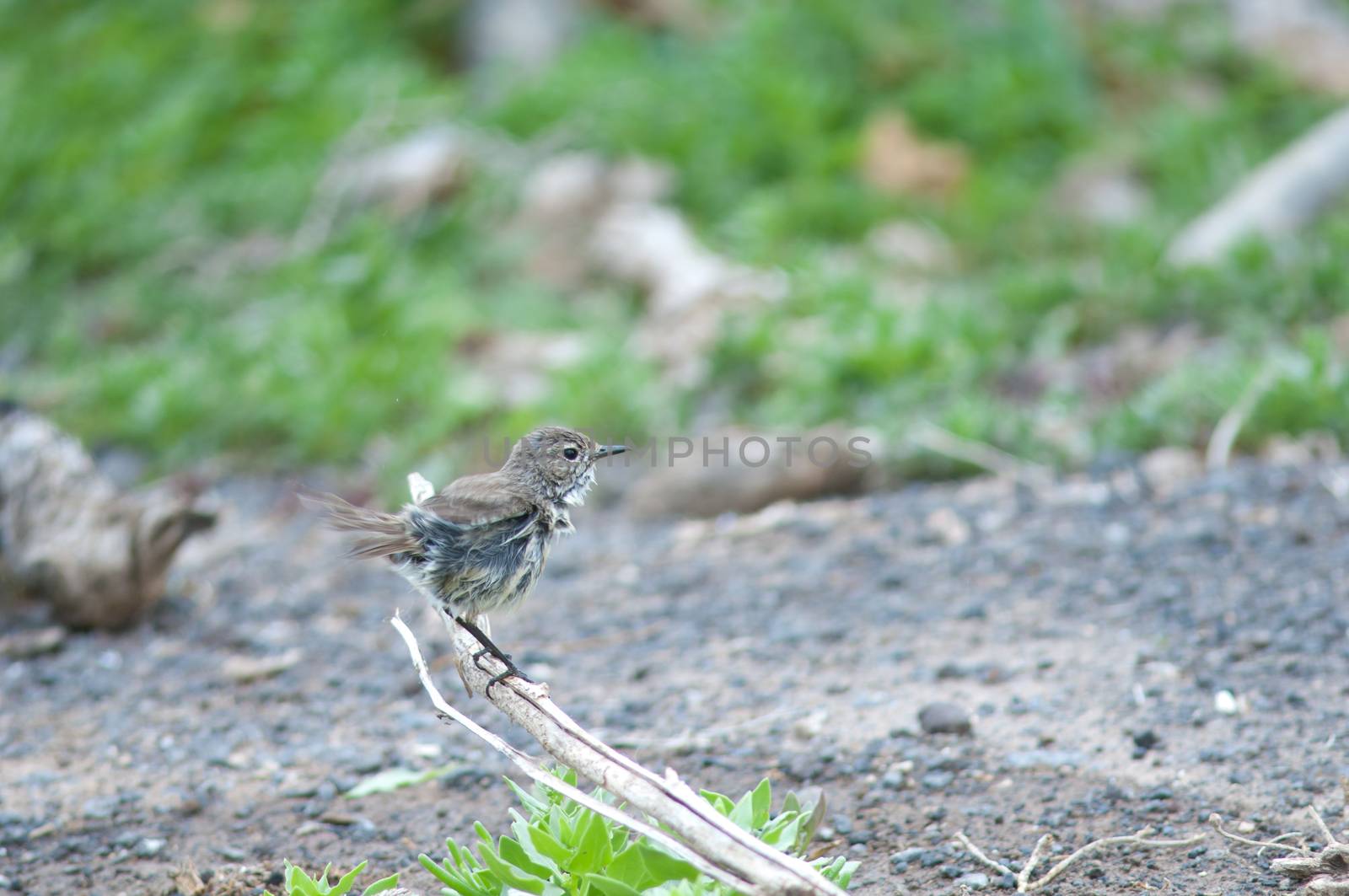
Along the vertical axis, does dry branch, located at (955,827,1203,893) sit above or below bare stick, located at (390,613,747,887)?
below

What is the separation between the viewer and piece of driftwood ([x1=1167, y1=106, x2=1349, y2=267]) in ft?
23.5

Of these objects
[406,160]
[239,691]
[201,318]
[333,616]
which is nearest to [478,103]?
[406,160]

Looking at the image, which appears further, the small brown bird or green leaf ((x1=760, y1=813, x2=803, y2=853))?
the small brown bird

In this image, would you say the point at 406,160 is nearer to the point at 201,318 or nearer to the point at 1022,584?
the point at 201,318

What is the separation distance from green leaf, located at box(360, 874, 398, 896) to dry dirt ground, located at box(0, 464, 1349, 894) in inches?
11.7

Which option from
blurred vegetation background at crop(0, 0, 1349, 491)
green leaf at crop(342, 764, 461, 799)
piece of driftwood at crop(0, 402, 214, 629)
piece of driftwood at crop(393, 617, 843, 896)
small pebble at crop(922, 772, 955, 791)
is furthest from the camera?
blurred vegetation background at crop(0, 0, 1349, 491)

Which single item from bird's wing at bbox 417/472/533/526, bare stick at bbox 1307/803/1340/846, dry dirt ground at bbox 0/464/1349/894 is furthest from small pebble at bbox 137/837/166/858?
bare stick at bbox 1307/803/1340/846

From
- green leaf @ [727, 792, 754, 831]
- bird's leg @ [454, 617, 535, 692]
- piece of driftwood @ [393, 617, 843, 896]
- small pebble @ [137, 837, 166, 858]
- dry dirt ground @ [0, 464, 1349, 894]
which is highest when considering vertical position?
piece of driftwood @ [393, 617, 843, 896]

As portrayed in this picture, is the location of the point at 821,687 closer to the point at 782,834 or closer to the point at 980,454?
the point at 782,834

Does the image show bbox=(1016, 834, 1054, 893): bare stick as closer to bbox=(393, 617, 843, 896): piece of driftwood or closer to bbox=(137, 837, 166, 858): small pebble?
bbox=(393, 617, 843, 896): piece of driftwood

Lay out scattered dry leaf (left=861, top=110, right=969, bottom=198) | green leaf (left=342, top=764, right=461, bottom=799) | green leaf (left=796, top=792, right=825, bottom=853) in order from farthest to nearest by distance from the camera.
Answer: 1. scattered dry leaf (left=861, top=110, right=969, bottom=198)
2. green leaf (left=342, top=764, right=461, bottom=799)
3. green leaf (left=796, top=792, right=825, bottom=853)

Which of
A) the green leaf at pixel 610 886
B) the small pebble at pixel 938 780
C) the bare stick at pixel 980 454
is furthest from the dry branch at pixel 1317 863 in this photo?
the bare stick at pixel 980 454

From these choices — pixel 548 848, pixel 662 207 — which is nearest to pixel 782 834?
pixel 548 848

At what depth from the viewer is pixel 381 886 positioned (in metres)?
2.86
